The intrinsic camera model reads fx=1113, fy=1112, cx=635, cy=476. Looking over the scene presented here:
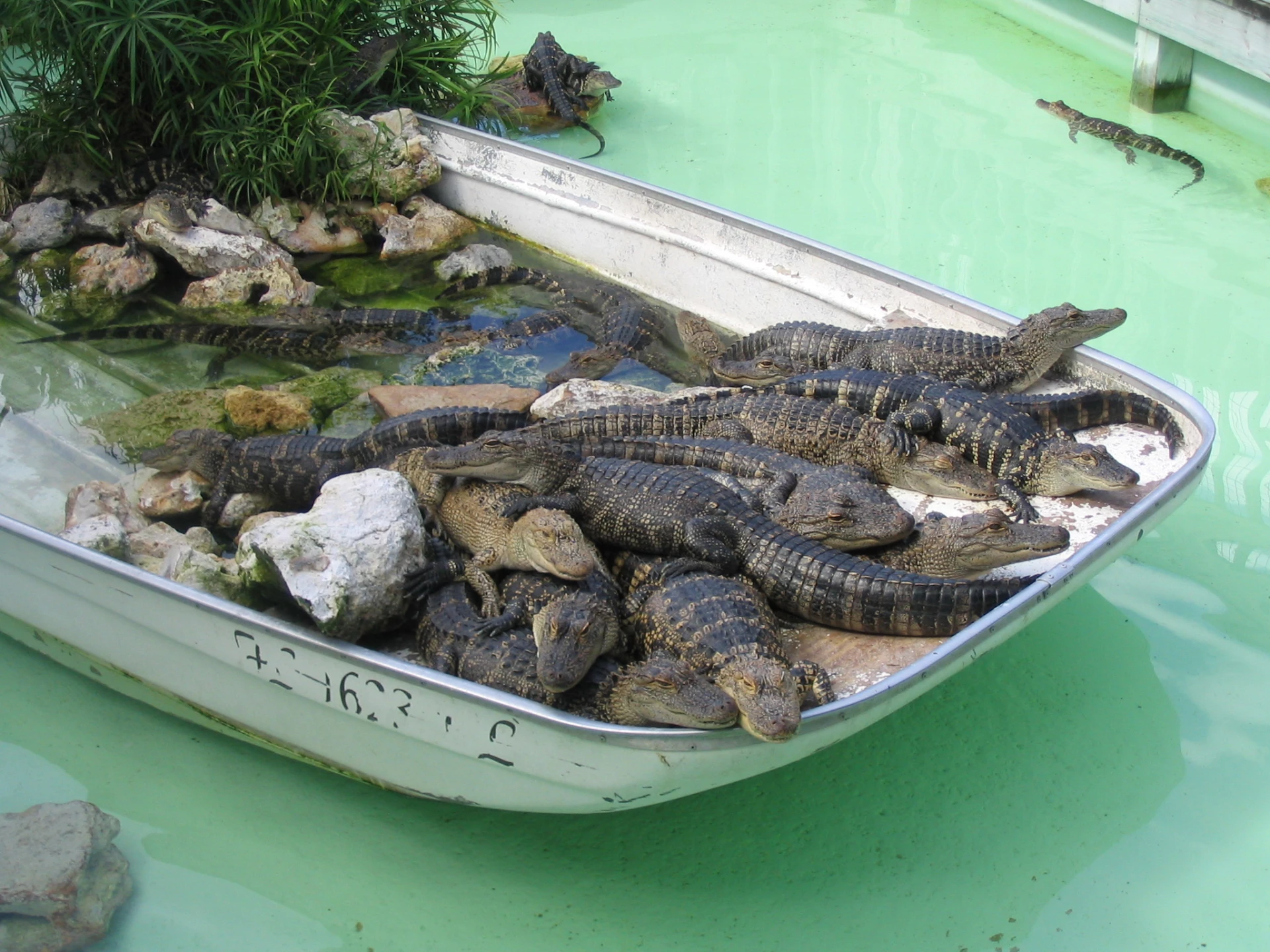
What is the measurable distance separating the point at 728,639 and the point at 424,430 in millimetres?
1523

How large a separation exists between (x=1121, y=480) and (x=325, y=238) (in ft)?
14.3

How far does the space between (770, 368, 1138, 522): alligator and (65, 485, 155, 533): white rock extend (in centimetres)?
225

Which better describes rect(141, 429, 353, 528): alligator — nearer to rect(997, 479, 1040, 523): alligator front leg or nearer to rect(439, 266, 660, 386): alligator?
rect(439, 266, 660, 386): alligator

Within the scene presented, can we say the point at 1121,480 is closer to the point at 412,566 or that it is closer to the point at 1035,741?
the point at 1035,741

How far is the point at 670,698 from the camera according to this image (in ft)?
8.20

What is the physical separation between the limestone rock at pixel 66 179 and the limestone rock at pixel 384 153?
141 cm

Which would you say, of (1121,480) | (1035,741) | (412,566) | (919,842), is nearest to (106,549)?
(412,566)

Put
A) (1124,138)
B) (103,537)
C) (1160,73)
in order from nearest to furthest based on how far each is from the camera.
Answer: (103,537), (1124,138), (1160,73)

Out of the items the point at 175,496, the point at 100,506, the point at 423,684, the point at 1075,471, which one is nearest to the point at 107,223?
the point at 175,496

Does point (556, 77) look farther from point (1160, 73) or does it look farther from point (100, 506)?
point (100, 506)

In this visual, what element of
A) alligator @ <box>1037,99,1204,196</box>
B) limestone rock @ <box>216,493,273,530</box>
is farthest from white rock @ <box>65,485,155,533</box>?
alligator @ <box>1037,99,1204,196</box>

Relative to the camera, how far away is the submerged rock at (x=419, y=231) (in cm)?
589

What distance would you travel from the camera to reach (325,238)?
604 centimetres

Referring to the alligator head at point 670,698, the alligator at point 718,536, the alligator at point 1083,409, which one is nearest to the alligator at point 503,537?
the alligator at point 718,536
